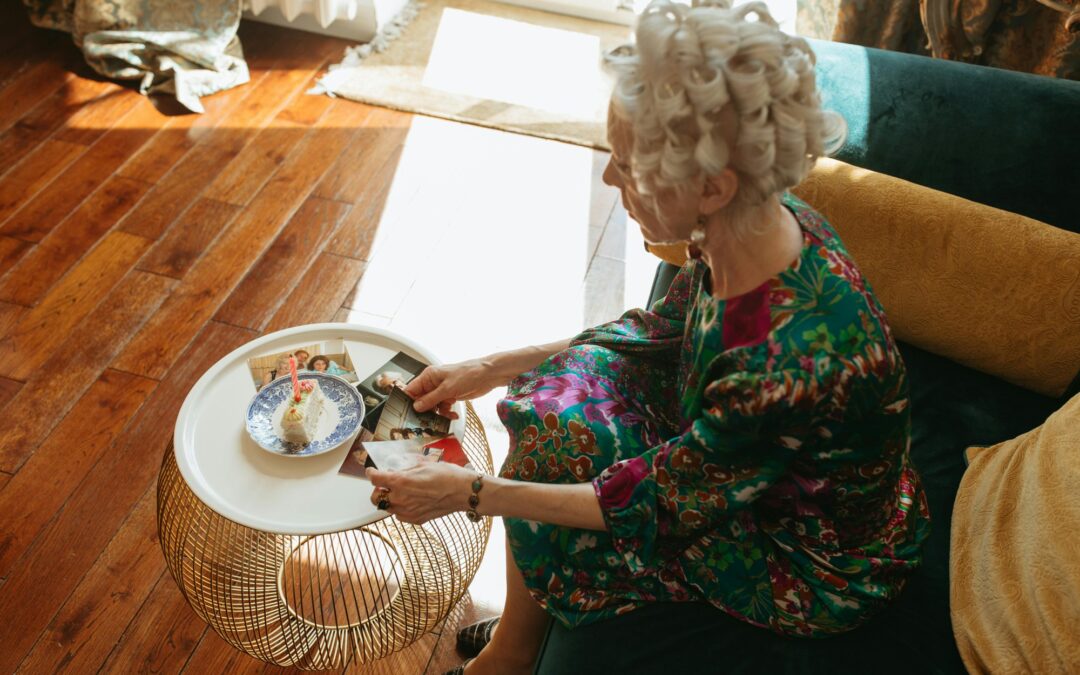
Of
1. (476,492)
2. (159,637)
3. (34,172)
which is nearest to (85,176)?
(34,172)

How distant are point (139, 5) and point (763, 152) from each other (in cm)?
261

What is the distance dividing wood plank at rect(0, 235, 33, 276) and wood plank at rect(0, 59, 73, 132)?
0.56m

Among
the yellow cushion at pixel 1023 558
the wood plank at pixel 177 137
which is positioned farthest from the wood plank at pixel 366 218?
the yellow cushion at pixel 1023 558

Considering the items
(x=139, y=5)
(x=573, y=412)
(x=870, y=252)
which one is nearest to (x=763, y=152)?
(x=573, y=412)

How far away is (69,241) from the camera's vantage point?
2.38m

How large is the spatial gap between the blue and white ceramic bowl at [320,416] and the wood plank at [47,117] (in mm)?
1653

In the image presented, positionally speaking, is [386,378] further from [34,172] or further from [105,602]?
[34,172]

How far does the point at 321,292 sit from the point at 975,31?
5.88ft

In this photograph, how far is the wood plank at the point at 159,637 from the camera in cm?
158

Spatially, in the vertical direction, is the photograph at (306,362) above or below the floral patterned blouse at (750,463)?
below

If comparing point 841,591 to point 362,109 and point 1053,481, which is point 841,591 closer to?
point 1053,481

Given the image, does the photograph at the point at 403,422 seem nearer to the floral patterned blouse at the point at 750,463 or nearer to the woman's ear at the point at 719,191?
the floral patterned blouse at the point at 750,463

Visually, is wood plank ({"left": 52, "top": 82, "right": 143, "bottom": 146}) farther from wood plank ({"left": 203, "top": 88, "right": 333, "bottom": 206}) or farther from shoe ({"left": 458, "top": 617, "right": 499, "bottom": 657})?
shoe ({"left": 458, "top": 617, "right": 499, "bottom": 657})

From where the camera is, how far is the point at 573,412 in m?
1.34
